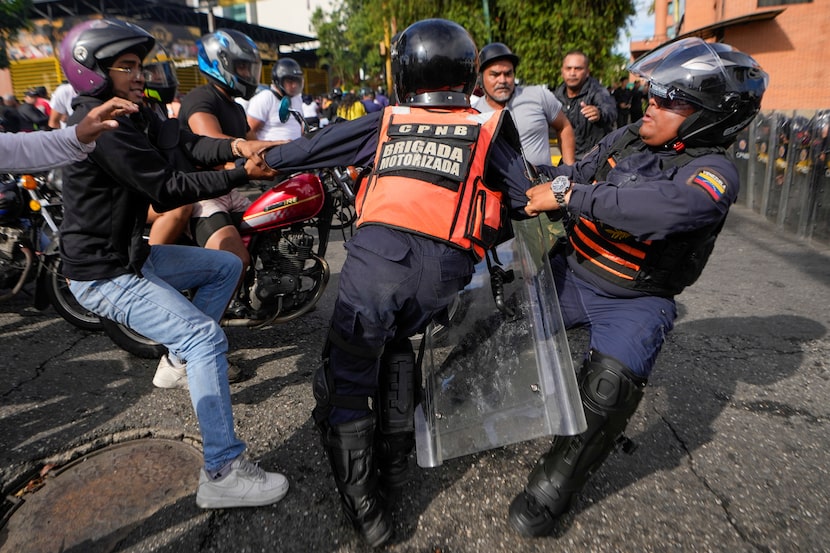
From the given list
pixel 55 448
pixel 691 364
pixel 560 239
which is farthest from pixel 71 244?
pixel 691 364

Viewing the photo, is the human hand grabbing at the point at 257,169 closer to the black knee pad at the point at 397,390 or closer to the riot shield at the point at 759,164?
the black knee pad at the point at 397,390

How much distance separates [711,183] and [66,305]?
415 cm

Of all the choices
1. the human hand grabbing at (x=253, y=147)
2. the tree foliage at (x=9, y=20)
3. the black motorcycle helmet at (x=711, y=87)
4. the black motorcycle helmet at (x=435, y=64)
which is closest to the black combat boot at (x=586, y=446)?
the black motorcycle helmet at (x=711, y=87)

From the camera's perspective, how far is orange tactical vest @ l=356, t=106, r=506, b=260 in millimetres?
1879

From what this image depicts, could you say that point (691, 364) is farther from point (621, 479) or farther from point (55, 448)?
point (55, 448)

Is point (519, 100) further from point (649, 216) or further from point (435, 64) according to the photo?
point (649, 216)

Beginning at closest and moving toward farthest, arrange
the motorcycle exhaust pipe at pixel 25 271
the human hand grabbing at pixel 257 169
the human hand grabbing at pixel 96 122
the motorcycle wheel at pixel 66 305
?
the human hand grabbing at pixel 96 122
the human hand grabbing at pixel 257 169
the motorcycle wheel at pixel 66 305
the motorcycle exhaust pipe at pixel 25 271

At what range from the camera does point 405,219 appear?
1.88 metres

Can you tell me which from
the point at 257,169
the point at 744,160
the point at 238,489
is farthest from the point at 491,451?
the point at 744,160

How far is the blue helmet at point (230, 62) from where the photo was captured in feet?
11.9

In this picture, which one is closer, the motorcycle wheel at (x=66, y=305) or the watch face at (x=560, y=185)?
the watch face at (x=560, y=185)

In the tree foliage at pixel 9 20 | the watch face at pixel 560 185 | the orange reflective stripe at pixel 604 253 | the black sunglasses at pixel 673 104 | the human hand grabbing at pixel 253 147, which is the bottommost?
the orange reflective stripe at pixel 604 253

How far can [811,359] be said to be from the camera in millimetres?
3475

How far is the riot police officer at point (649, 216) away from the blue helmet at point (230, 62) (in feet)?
8.28
